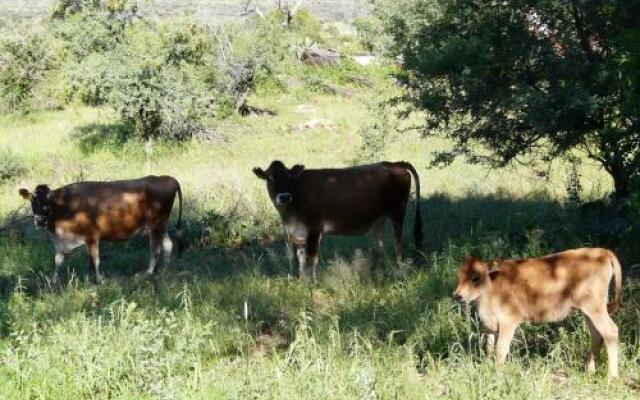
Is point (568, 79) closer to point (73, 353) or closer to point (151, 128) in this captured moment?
point (73, 353)

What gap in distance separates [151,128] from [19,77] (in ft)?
35.3

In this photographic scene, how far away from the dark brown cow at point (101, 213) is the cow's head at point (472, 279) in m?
5.96

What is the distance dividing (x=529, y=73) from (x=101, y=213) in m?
6.13

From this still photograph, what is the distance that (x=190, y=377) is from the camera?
5617mm

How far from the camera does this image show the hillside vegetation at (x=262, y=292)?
18.1ft

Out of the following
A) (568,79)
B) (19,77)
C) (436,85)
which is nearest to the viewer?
(568,79)

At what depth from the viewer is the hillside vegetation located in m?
5.52

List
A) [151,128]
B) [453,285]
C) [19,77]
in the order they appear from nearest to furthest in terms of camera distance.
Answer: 1. [453,285]
2. [151,128]
3. [19,77]

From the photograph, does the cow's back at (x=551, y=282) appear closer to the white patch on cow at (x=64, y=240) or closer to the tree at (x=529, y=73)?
the tree at (x=529, y=73)

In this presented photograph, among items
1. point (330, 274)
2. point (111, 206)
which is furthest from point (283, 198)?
point (111, 206)

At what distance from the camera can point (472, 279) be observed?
5785 mm

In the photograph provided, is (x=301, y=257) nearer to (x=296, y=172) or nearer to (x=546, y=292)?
(x=296, y=172)

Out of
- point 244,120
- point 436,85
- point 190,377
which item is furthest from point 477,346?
point 244,120

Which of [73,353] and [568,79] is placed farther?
[568,79]
